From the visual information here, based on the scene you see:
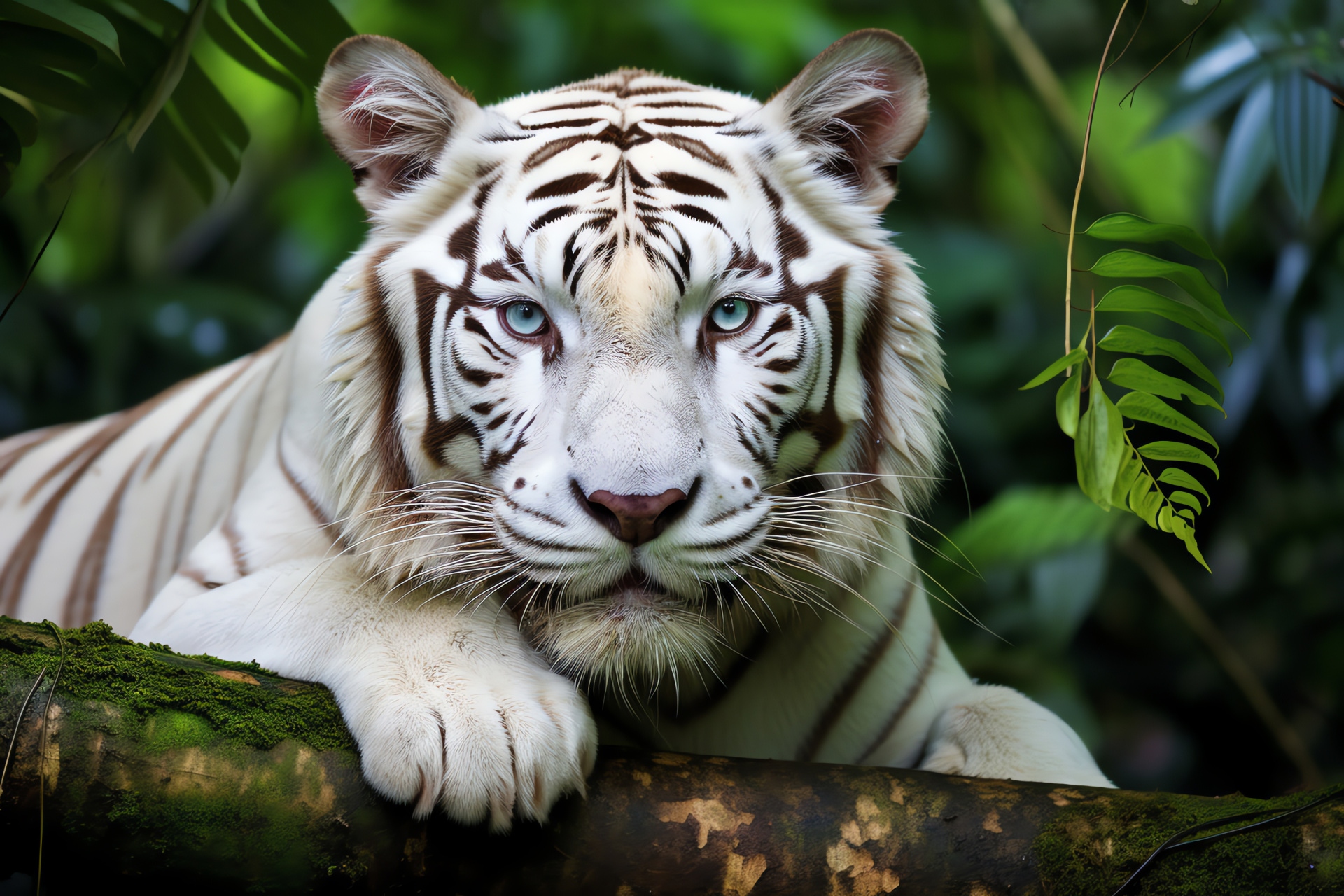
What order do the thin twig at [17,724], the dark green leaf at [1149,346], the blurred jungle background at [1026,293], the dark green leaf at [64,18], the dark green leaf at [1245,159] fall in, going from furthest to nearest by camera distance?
1. the blurred jungle background at [1026,293]
2. the dark green leaf at [1245,159]
3. the dark green leaf at [64,18]
4. the dark green leaf at [1149,346]
5. the thin twig at [17,724]

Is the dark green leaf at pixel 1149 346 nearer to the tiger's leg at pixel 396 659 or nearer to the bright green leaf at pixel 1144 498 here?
the bright green leaf at pixel 1144 498

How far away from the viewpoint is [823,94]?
1.24 metres

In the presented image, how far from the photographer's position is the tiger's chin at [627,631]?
1.01m

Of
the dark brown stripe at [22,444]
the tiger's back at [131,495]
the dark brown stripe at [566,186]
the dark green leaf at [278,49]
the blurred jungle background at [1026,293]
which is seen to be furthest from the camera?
the blurred jungle background at [1026,293]

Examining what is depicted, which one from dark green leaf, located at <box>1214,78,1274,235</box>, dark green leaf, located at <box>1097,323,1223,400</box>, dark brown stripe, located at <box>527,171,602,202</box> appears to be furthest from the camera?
dark green leaf, located at <box>1214,78,1274,235</box>

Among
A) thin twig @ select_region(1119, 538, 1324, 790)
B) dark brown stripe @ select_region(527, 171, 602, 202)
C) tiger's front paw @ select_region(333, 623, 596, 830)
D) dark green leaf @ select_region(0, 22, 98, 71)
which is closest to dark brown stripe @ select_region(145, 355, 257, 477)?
dark green leaf @ select_region(0, 22, 98, 71)

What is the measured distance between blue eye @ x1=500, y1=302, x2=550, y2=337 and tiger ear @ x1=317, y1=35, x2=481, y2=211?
0.29 metres

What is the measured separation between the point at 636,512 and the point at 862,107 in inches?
25.6

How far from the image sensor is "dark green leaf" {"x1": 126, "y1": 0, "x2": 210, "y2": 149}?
0.98m

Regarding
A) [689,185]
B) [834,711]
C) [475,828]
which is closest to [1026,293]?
[834,711]

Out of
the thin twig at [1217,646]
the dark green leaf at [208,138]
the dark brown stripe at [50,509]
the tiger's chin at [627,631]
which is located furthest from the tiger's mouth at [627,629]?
the thin twig at [1217,646]

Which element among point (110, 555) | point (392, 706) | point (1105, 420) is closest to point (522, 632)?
point (392, 706)

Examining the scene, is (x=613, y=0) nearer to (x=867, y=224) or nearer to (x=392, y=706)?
(x=867, y=224)

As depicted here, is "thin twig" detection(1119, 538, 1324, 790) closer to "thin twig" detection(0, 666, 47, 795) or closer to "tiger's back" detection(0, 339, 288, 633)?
"tiger's back" detection(0, 339, 288, 633)
